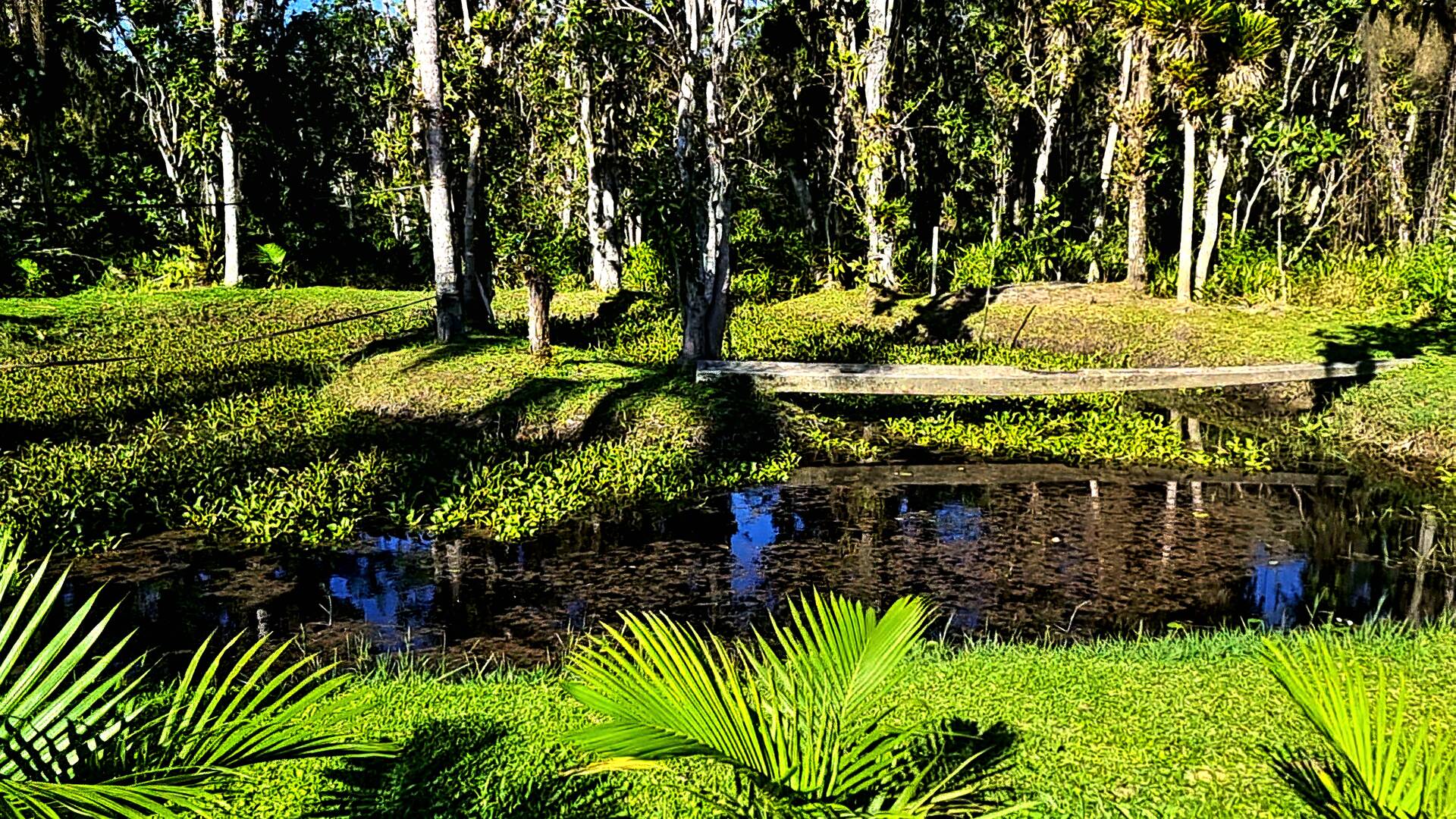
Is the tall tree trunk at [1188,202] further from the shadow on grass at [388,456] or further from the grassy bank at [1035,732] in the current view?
the grassy bank at [1035,732]

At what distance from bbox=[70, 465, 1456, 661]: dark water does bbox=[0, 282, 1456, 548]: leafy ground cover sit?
50 centimetres

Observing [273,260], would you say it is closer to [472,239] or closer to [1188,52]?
[472,239]

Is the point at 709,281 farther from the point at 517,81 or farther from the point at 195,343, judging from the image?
the point at 517,81

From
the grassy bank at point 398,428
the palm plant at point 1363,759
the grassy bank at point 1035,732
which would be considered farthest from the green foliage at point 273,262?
the palm plant at point 1363,759

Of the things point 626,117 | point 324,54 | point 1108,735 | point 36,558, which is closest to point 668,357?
point 36,558

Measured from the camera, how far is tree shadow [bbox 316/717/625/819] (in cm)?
313

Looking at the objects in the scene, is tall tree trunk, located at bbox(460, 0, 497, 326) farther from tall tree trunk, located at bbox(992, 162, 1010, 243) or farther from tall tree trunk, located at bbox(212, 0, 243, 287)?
tall tree trunk, located at bbox(992, 162, 1010, 243)

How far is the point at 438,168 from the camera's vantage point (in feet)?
37.9

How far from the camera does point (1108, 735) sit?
11.8 feet

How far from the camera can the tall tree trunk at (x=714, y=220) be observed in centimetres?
1088

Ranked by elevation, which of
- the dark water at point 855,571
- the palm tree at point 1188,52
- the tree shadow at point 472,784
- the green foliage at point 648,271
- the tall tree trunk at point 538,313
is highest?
the palm tree at point 1188,52

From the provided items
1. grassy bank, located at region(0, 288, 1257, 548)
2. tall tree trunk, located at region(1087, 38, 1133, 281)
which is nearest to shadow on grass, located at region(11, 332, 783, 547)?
grassy bank, located at region(0, 288, 1257, 548)

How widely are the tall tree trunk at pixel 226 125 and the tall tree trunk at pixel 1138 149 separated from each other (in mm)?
13773

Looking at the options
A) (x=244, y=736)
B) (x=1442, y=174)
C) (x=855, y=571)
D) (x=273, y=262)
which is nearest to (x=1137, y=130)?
(x=1442, y=174)
